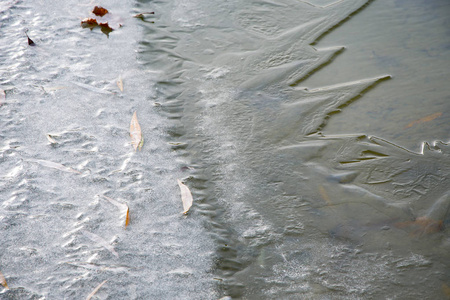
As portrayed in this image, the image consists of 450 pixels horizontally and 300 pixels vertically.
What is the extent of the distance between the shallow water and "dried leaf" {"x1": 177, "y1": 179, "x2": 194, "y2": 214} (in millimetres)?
27

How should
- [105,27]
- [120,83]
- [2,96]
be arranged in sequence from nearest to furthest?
[2,96]
[120,83]
[105,27]

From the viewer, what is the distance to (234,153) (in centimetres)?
181

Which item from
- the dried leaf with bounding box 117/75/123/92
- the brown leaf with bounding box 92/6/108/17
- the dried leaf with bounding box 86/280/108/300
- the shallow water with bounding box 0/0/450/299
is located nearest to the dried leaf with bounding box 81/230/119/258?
the shallow water with bounding box 0/0/450/299

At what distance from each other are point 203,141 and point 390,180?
892mm

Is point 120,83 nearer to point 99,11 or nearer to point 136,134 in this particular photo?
point 136,134

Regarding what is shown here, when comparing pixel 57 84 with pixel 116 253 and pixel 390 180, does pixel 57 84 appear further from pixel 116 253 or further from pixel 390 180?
pixel 390 180

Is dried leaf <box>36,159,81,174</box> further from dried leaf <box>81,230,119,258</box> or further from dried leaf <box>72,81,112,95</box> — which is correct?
dried leaf <box>72,81,112,95</box>

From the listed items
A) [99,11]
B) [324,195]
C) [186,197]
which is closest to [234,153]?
[186,197]

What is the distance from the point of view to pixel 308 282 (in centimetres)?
132

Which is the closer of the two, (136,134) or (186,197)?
(186,197)

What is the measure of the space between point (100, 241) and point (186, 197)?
1.28ft

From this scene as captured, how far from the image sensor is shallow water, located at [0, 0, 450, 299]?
1362mm

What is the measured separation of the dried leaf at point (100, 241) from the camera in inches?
56.2

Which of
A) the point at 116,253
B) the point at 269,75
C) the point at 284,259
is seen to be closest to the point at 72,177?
the point at 116,253
